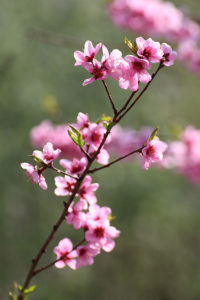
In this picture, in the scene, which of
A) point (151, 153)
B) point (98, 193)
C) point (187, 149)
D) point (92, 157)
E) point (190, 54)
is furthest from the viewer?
point (98, 193)

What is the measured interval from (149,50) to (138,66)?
59mm

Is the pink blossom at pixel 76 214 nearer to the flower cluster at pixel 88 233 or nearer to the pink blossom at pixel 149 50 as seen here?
the flower cluster at pixel 88 233

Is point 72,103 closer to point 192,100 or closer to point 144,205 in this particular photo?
point 144,205

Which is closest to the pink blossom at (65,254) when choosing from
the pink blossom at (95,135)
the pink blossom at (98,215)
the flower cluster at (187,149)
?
the pink blossom at (98,215)

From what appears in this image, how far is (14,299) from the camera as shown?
1.27m

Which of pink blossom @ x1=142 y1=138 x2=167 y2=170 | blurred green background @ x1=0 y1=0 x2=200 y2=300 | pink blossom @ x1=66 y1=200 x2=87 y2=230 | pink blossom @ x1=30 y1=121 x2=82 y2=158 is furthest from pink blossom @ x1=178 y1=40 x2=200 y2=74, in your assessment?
blurred green background @ x1=0 y1=0 x2=200 y2=300

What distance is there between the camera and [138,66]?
1304mm

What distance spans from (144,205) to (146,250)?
4.21 ft

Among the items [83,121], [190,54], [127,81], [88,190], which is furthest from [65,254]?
[190,54]

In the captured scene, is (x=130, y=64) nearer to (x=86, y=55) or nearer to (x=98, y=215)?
(x=86, y=55)

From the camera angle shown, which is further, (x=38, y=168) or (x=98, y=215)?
(x=98, y=215)

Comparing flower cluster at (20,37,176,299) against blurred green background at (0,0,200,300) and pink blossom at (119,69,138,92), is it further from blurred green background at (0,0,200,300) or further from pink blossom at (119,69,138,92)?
blurred green background at (0,0,200,300)

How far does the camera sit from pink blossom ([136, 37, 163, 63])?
50.8 inches

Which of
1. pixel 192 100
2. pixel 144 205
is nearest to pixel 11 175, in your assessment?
pixel 144 205
